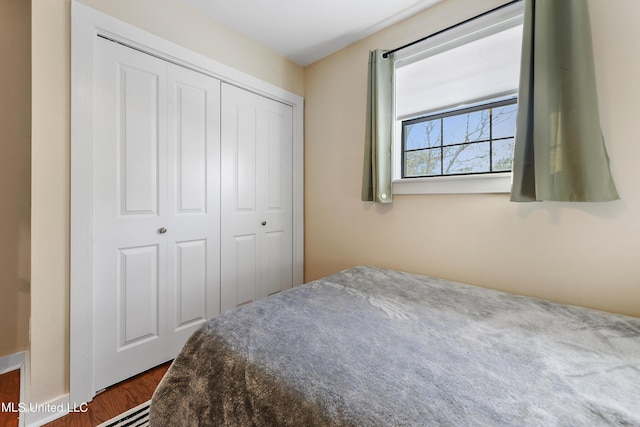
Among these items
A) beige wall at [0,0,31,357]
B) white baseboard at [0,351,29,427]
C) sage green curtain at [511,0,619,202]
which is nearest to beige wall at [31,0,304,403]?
white baseboard at [0,351,29,427]

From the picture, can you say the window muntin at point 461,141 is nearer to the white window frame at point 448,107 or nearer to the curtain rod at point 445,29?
the white window frame at point 448,107

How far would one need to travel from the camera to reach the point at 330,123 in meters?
2.39

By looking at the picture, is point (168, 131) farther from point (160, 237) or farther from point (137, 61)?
point (160, 237)

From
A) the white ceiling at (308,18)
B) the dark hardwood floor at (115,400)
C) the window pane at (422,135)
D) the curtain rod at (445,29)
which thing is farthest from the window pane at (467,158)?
the dark hardwood floor at (115,400)

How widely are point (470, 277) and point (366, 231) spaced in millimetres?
803

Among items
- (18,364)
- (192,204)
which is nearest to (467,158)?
(192,204)

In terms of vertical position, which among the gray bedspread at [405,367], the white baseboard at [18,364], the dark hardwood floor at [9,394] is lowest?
the dark hardwood floor at [9,394]

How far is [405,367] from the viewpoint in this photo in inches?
29.6

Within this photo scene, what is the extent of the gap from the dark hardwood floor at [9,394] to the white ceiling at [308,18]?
258 centimetres

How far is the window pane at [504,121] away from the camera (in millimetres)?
1585

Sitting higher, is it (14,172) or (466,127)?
(466,127)

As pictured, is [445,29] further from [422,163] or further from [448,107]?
[422,163]

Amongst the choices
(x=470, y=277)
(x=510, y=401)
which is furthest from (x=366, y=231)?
(x=510, y=401)

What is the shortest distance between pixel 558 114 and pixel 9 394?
10.7 feet
